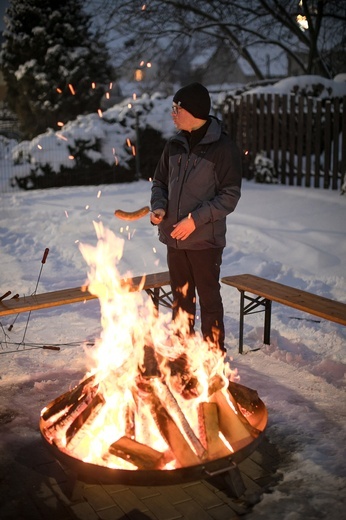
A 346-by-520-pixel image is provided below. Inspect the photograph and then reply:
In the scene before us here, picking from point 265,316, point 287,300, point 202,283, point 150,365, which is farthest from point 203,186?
point 265,316

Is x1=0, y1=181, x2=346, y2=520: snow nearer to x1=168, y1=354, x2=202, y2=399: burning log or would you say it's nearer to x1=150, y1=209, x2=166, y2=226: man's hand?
x1=168, y1=354, x2=202, y2=399: burning log

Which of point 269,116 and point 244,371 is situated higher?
point 269,116

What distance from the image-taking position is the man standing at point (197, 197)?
169 inches

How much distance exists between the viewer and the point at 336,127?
12.3 meters

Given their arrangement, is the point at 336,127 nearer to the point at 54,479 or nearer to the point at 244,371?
the point at 244,371

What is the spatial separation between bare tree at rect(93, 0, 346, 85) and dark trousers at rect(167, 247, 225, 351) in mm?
14481

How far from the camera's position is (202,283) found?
4.56m

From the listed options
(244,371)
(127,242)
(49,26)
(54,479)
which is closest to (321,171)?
(127,242)

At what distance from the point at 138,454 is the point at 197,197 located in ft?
6.67

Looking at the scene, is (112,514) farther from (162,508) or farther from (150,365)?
(150,365)

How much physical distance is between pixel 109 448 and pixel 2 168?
1434cm

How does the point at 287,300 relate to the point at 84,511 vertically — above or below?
above

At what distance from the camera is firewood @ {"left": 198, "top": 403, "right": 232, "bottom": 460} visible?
3.24 metres

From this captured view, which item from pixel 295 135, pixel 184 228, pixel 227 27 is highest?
pixel 227 27
